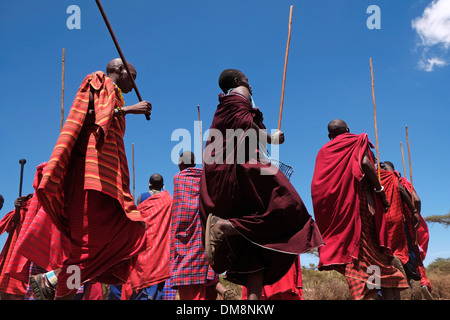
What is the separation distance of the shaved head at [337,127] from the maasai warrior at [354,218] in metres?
0.25

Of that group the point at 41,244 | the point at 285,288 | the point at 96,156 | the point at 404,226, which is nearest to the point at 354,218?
the point at 285,288

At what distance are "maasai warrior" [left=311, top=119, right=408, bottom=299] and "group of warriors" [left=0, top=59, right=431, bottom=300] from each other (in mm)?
13

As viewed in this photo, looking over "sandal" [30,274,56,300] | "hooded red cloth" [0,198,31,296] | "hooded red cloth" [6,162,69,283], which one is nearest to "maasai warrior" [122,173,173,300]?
"hooded red cloth" [0,198,31,296]

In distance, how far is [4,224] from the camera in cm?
752

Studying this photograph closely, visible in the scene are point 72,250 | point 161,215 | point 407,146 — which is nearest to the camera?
point 72,250

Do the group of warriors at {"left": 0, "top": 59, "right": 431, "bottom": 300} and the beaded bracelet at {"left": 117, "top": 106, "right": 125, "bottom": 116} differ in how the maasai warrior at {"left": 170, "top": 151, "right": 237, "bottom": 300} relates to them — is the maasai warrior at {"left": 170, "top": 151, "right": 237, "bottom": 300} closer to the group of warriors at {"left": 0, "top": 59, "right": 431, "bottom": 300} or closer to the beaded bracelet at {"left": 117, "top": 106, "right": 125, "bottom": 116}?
the group of warriors at {"left": 0, "top": 59, "right": 431, "bottom": 300}

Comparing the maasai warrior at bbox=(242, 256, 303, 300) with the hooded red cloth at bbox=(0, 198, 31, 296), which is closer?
the maasai warrior at bbox=(242, 256, 303, 300)

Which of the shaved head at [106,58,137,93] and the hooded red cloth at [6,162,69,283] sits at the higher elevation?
the shaved head at [106,58,137,93]

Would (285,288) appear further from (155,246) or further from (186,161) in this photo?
(186,161)

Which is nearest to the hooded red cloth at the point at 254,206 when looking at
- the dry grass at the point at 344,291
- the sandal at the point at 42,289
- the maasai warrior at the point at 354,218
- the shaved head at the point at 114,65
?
the shaved head at the point at 114,65

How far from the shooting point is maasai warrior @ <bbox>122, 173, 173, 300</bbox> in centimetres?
621
